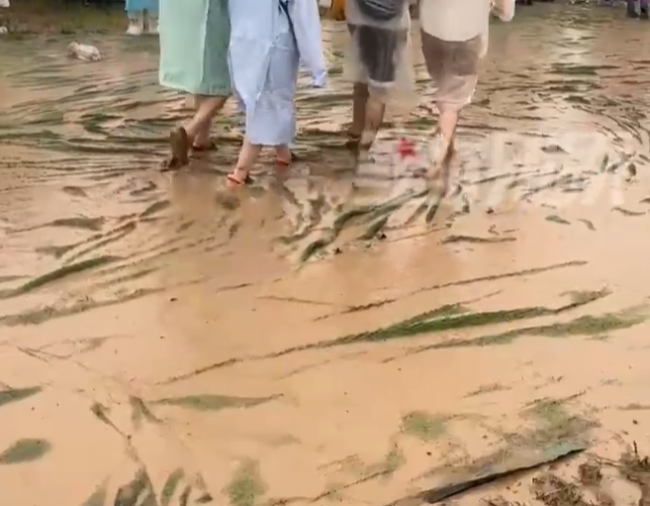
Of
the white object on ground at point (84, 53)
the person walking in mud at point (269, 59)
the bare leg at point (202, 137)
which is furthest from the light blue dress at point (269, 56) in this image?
the white object on ground at point (84, 53)

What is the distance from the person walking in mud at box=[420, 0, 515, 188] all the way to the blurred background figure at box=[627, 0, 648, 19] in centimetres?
441

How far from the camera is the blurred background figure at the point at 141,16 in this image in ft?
17.6

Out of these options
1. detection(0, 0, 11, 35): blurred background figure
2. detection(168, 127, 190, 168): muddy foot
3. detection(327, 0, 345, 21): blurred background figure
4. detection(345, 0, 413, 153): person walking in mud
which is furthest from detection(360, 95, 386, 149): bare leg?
detection(327, 0, 345, 21): blurred background figure

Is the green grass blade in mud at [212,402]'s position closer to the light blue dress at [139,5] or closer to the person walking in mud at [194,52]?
the person walking in mud at [194,52]

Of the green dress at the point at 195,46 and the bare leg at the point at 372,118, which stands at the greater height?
the green dress at the point at 195,46

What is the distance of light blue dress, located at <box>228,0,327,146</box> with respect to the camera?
248 cm

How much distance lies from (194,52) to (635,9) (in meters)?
5.05

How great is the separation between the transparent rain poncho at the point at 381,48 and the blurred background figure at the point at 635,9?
454cm

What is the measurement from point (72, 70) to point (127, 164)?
1576mm

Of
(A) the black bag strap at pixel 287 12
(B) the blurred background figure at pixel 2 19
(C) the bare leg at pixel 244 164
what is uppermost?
(A) the black bag strap at pixel 287 12

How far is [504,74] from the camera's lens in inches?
173

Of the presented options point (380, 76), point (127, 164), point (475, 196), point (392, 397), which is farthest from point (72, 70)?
point (392, 397)

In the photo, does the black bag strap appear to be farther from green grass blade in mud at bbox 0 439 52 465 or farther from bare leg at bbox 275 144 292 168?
green grass blade in mud at bbox 0 439 52 465

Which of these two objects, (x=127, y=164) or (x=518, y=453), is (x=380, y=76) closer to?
(x=127, y=164)
